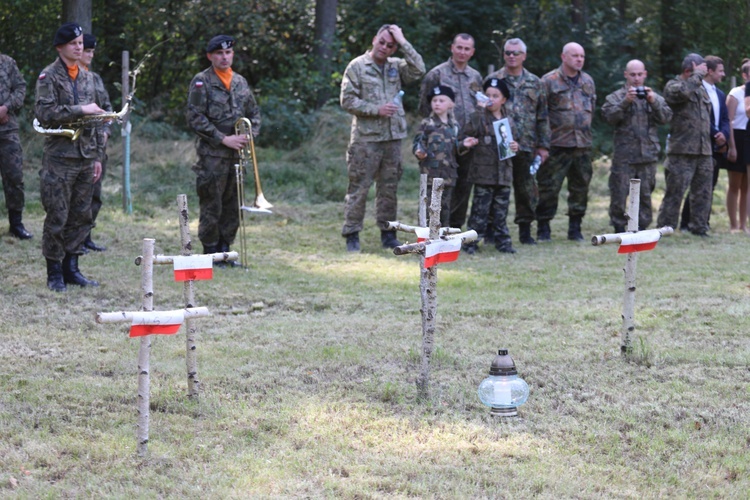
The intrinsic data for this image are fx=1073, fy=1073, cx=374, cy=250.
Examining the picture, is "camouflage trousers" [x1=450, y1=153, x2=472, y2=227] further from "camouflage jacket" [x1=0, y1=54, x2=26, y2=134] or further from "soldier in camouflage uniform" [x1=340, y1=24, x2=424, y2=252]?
"camouflage jacket" [x1=0, y1=54, x2=26, y2=134]

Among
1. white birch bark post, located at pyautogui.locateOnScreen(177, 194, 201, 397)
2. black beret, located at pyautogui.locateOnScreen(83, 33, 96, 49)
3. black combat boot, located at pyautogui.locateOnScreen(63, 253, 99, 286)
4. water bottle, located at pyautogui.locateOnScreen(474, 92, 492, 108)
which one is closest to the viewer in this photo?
white birch bark post, located at pyautogui.locateOnScreen(177, 194, 201, 397)

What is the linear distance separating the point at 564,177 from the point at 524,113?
0.95 m

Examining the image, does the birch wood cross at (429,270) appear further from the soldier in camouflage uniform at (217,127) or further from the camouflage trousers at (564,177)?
the camouflage trousers at (564,177)

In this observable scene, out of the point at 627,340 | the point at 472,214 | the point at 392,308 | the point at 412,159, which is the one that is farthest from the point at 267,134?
the point at 627,340

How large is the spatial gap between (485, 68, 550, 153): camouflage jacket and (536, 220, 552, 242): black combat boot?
100cm

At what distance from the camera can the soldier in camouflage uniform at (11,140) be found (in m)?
9.91

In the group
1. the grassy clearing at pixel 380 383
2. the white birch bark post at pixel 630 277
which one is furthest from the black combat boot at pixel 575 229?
the white birch bark post at pixel 630 277

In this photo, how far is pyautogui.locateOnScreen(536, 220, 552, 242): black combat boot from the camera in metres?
11.4

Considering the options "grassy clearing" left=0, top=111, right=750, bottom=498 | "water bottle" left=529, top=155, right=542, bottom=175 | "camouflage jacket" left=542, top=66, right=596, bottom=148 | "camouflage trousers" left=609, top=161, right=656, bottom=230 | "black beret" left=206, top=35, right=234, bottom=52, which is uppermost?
"black beret" left=206, top=35, right=234, bottom=52

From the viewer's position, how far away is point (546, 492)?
4305 mm

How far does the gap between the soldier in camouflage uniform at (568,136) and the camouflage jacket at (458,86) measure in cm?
82

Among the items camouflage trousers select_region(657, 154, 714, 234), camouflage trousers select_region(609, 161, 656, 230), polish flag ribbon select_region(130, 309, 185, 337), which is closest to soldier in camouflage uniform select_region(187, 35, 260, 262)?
camouflage trousers select_region(609, 161, 656, 230)

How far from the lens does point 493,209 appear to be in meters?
10.7

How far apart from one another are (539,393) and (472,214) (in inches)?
195
